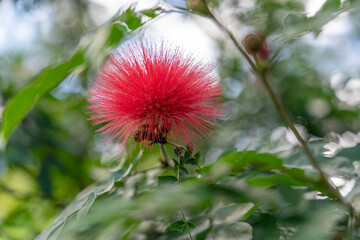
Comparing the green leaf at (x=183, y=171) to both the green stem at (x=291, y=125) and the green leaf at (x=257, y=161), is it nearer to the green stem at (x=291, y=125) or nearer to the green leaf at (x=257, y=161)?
the green leaf at (x=257, y=161)

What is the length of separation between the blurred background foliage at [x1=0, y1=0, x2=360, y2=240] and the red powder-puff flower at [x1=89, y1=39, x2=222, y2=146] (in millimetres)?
127

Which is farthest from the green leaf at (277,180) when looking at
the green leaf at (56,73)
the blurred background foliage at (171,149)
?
the green leaf at (56,73)

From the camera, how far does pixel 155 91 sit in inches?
50.4

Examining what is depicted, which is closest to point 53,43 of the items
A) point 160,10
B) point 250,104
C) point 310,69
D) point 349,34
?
point 250,104

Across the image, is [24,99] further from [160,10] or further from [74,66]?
[160,10]

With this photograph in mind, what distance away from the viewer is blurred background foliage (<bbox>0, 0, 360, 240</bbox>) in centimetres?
86

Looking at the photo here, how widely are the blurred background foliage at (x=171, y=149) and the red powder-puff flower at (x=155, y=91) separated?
0.13m

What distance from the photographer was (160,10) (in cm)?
109

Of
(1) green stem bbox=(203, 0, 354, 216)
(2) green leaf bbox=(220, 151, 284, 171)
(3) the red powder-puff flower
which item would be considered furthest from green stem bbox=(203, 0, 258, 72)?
(3) the red powder-puff flower

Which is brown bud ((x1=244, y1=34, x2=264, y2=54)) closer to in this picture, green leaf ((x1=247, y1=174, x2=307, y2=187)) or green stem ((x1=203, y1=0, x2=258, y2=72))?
green stem ((x1=203, y1=0, x2=258, y2=72))

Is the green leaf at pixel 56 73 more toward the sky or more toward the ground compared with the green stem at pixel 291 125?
more toward the sky

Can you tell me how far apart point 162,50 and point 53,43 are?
3190 millimetres

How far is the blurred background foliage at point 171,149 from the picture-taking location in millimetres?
862

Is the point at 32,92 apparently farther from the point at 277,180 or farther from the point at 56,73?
the point at 277,180
